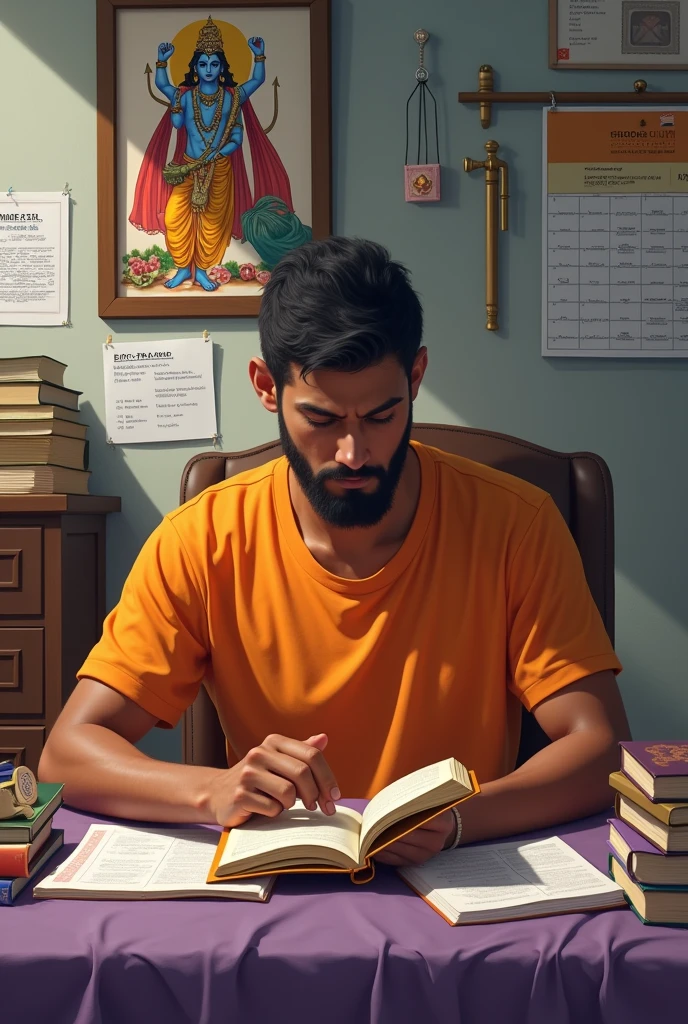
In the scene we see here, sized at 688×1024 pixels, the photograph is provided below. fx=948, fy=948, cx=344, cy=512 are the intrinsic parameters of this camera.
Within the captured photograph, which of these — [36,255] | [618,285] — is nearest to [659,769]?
[618,285]

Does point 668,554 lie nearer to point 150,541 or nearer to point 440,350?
point 440,350

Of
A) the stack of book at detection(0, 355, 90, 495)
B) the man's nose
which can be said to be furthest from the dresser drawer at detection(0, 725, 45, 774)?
the man's nose

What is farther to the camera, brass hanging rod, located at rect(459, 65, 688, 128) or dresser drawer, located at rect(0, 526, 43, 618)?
brass hanging rod, located at rect(459, 65, 688, 128)

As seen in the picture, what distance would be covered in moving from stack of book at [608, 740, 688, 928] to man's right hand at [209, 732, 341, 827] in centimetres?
29

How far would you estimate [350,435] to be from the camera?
133cm

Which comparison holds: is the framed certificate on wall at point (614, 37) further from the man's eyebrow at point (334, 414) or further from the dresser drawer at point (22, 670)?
the dresser drawer at point (22, 670)

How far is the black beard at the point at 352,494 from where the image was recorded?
1.36 metres

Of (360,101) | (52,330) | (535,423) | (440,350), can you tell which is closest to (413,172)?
(360,101)

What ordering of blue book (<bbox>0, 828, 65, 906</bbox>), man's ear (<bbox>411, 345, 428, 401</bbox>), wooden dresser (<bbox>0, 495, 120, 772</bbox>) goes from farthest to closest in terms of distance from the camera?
wooden dresser (<bbox>0, 495, 120, 772</bbox>)
man's ear (<bbox>411, 345, 428, 401</bbox>)
blue book (<bbox>0, 828, 65, 906</bbox>)

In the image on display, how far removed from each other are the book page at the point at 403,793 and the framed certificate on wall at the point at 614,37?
2168mm

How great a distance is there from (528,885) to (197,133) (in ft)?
7.32

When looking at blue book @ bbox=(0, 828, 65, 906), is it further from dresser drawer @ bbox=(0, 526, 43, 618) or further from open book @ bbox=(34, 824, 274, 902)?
dresser drawer @ bbox=(0, 526, 43, 618)

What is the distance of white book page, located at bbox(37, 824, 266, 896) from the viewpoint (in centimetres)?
84

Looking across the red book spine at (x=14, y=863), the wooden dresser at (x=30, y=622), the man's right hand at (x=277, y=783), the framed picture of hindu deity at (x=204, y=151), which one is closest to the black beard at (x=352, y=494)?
the man's right hand at (x=277, y=783)
